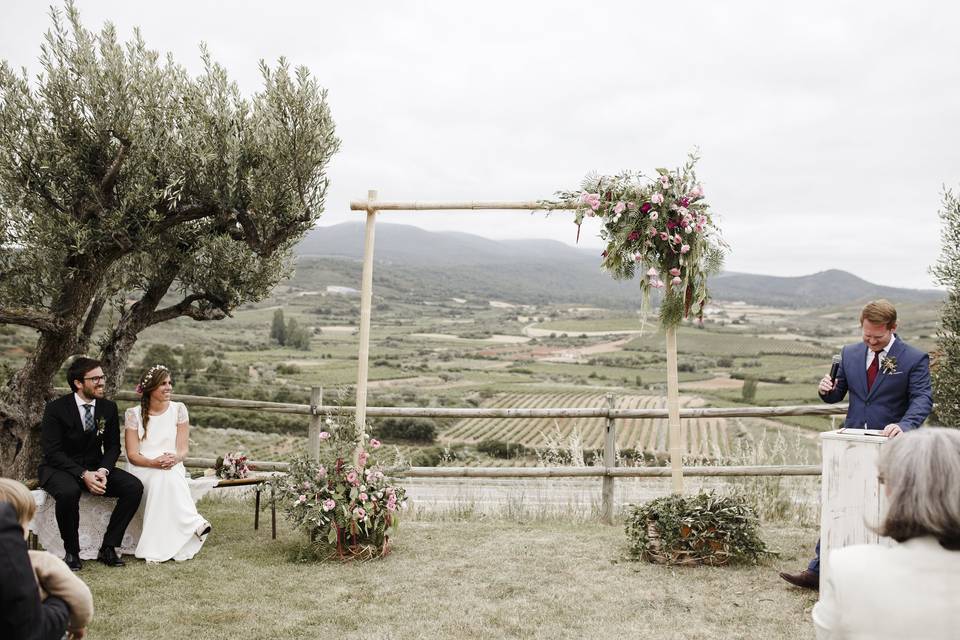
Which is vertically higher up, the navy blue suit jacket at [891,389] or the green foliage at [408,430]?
the navy blue suit jacket at [891,389]

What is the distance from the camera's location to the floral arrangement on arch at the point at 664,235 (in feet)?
20.0

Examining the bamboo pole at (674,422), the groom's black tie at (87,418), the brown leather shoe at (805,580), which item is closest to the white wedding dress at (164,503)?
the groom's black tie at (87,418)

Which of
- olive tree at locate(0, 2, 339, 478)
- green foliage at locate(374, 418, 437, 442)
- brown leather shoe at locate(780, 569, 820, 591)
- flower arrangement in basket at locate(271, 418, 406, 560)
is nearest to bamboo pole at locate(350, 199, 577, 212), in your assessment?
olive tree at locate(0, 2, 339, 478)

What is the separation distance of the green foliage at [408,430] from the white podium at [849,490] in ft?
76.1

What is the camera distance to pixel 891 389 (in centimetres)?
514

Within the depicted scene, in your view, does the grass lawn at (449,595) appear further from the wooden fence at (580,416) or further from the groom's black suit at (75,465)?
the wooden fence at (580,416)

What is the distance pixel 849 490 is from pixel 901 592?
3026mm

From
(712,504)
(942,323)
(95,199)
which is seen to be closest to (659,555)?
(712,504)

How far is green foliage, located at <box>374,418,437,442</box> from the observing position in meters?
27.9

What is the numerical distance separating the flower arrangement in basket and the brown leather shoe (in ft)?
10.7

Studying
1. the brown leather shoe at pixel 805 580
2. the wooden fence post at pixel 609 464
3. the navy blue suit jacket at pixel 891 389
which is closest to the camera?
the navy blue suit jacket at pixel 891 389

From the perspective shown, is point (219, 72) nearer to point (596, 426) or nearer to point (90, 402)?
point (90, 402)

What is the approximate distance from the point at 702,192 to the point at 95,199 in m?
5.42

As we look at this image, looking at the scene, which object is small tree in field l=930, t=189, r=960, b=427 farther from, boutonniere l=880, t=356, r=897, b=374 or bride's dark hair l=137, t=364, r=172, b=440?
bride's dark hair l=137, t=364, r=172, b=440
